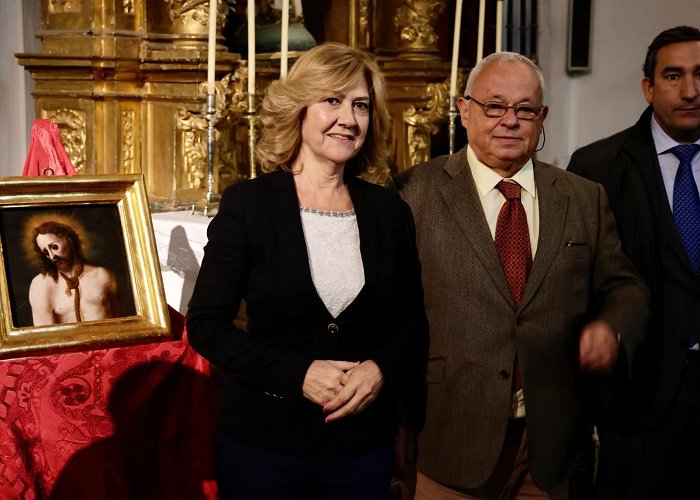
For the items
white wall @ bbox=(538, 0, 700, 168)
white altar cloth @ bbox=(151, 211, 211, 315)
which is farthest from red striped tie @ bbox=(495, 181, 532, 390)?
white wall @ bbox=(538, 0, 700, 168)

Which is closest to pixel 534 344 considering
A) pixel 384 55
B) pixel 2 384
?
pixel 2 384

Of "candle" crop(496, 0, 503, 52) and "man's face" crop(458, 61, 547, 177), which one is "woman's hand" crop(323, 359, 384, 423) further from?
"candle" crop(496, 0, 503, 52)

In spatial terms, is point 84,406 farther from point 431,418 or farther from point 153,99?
point 153,99

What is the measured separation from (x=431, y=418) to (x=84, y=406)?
815 mm

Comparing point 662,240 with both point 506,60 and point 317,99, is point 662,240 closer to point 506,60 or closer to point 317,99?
point 506,60

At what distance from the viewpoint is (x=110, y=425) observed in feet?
8.02

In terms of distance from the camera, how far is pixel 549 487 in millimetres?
2449

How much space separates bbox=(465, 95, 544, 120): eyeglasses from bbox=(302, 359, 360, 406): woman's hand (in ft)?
2.51

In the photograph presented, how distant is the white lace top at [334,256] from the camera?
7.20 feet

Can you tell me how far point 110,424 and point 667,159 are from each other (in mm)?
1752

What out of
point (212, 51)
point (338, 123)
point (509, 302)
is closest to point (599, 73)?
point (212, 51)

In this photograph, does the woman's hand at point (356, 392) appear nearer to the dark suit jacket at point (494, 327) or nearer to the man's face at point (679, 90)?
the dark suit jacket at point (494, 327)

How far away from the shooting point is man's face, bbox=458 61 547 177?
247 cm

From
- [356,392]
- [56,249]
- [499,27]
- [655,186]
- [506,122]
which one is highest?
[499,27]
